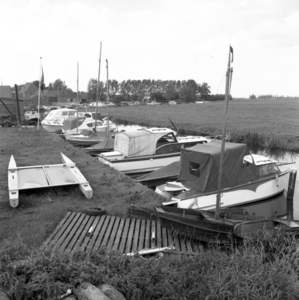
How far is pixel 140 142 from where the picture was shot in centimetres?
1510

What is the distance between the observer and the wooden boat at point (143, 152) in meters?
14.8

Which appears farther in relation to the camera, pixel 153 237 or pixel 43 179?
pixel 43 179

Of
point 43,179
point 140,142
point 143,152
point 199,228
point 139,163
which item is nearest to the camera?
point 199,228

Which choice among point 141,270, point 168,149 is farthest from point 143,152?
point 141,270

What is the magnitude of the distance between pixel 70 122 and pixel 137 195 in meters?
20.3

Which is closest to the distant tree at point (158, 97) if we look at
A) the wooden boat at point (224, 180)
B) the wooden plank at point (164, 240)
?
the wooden boat at point (224, 180)

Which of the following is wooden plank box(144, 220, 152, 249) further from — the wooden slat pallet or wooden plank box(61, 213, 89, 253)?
wooden plank box(61, 213, 89, 253)

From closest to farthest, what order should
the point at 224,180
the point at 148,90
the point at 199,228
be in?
the point at 199,228 → the point at 224,180 → the point at 148,90

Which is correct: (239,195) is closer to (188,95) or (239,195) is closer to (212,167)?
(212,167)

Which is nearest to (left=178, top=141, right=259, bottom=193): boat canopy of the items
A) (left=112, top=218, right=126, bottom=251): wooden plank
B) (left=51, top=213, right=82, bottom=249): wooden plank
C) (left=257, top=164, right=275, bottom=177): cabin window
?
(left=257, top=164, right=275, bottom=177): cabin window

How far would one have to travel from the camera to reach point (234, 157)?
10406mm

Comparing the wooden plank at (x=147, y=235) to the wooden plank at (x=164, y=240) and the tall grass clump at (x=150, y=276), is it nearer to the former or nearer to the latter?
the wooden plank at (x=164, y=240)

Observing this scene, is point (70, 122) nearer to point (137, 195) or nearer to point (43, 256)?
point (137, 195)

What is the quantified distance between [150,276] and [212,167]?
6206 millimetres
